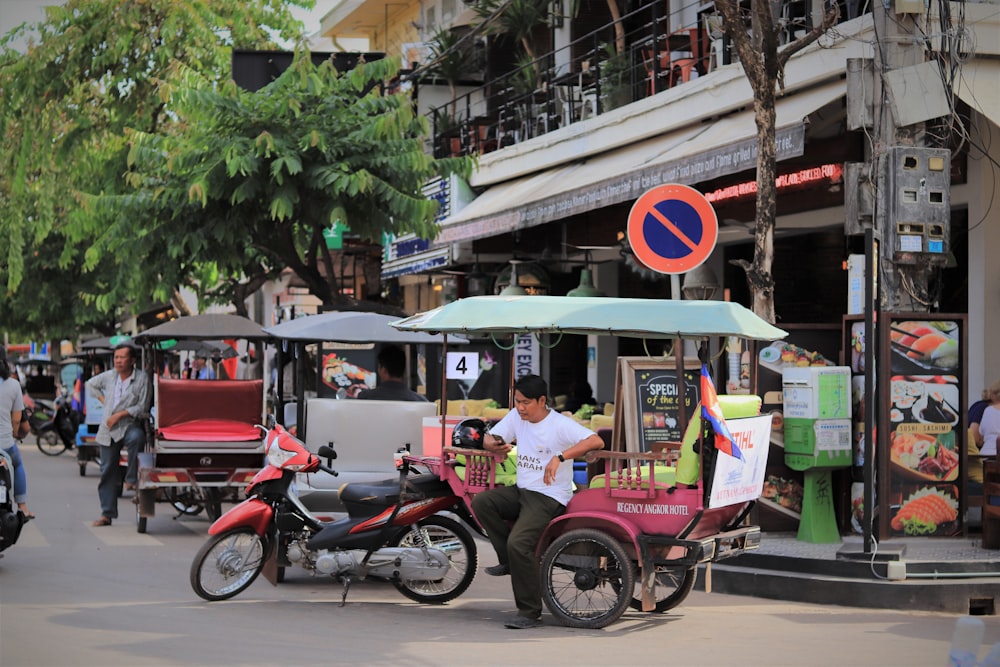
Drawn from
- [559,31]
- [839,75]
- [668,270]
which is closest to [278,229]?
[559,31]

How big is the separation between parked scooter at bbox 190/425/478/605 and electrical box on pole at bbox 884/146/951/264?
4337mm

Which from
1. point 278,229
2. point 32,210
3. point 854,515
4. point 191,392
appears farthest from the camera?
point 32,210

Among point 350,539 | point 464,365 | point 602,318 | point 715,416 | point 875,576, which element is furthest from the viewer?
point 464,365

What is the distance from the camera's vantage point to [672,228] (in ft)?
37.0

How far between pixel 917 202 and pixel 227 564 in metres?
6.10

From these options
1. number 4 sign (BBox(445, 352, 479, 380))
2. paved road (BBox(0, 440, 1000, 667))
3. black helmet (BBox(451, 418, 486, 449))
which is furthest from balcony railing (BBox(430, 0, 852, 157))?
paved road (BBox(0, 440, 1000, 667))

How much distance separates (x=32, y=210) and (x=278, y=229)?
13156 mm

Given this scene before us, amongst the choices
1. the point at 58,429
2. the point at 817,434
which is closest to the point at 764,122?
the point at 817,434

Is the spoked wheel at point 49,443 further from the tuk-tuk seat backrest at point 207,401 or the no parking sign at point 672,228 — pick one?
the no parking sign at point 672,228

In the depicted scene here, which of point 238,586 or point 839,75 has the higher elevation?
point 839,75

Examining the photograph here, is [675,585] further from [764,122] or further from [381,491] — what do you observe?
[764,122]

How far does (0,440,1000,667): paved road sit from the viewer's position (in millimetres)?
7961

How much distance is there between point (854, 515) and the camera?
11852mm

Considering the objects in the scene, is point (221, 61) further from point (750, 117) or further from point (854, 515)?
point (854, 515)
